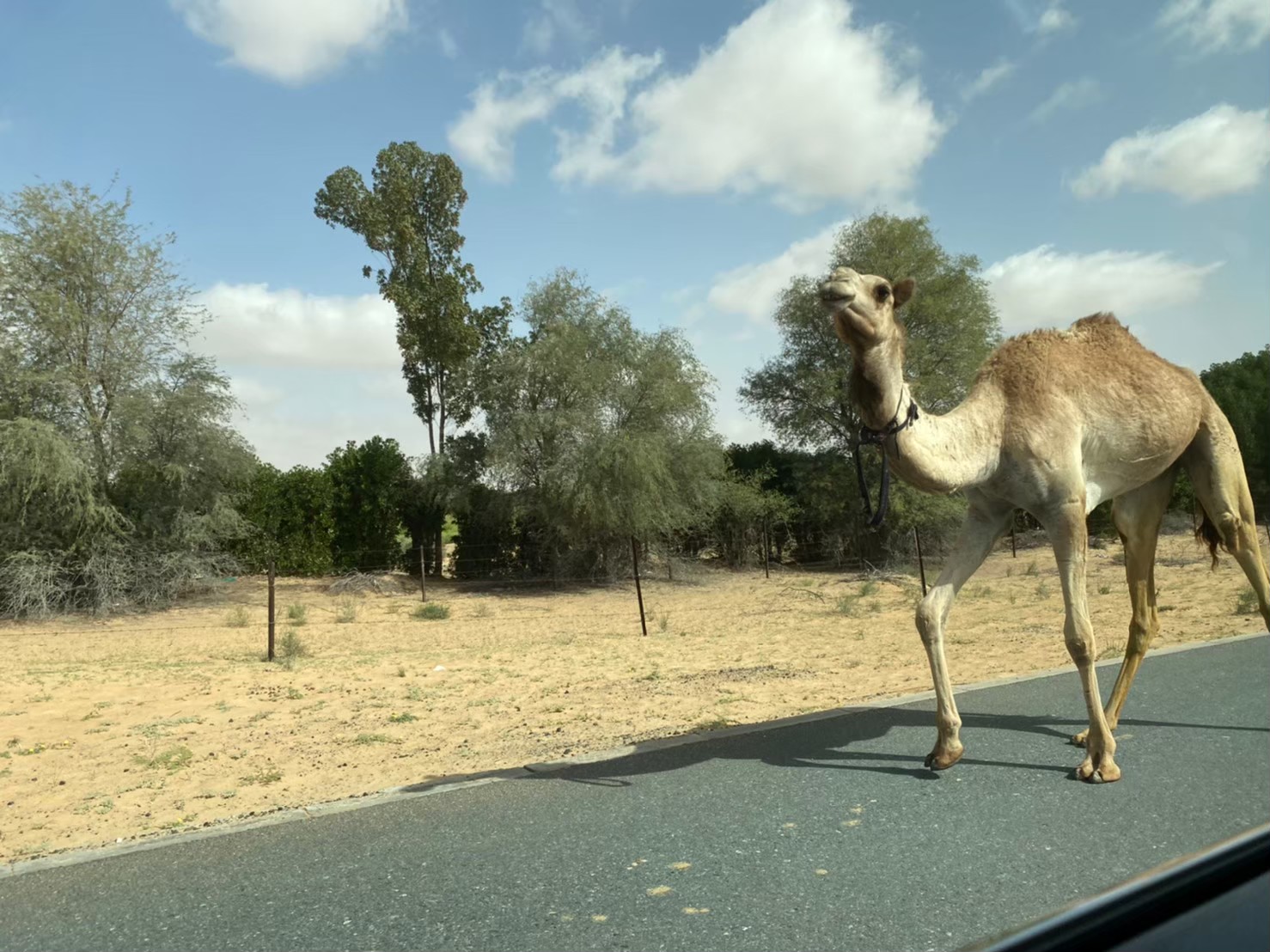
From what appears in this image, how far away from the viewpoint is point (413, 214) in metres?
30.9

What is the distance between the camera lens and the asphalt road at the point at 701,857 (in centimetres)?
326

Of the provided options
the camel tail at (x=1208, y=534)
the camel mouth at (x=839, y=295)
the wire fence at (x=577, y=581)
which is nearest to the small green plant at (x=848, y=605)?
the wire fence at (x=577, y=581)

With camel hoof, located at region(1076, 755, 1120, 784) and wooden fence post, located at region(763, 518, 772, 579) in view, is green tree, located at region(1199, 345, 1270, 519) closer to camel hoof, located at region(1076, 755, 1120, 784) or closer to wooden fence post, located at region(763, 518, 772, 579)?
wooden fence post, located at region(763, 518, 772, 579)

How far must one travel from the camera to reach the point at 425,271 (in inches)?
1200

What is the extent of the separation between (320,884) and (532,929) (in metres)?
1.04

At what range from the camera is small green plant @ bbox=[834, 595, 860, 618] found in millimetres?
16125

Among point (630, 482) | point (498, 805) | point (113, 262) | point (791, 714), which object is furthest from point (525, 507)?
point (498, 805)

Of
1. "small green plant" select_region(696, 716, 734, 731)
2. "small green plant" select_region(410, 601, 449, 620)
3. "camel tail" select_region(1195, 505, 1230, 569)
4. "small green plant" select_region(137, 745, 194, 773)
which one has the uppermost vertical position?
"camel tail" select_region(1195, 505, 1230, 569)

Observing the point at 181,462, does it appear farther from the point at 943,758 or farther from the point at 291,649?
the point at 943,758

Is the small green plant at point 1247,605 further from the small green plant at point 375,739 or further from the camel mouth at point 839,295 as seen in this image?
the small green plant at point 375,739

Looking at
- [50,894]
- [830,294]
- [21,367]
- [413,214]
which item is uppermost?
[413,214]

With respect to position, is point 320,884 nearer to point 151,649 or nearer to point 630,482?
point 151,649

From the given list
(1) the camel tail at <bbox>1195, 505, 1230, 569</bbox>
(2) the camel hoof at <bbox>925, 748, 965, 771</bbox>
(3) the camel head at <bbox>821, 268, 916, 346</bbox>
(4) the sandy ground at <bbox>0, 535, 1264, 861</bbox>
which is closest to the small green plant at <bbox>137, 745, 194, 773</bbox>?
(4) the sandy ground at <bbox>0, 535, 1264, 861</bbox>

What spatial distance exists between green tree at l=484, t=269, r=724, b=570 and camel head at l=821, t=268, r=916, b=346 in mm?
18011
